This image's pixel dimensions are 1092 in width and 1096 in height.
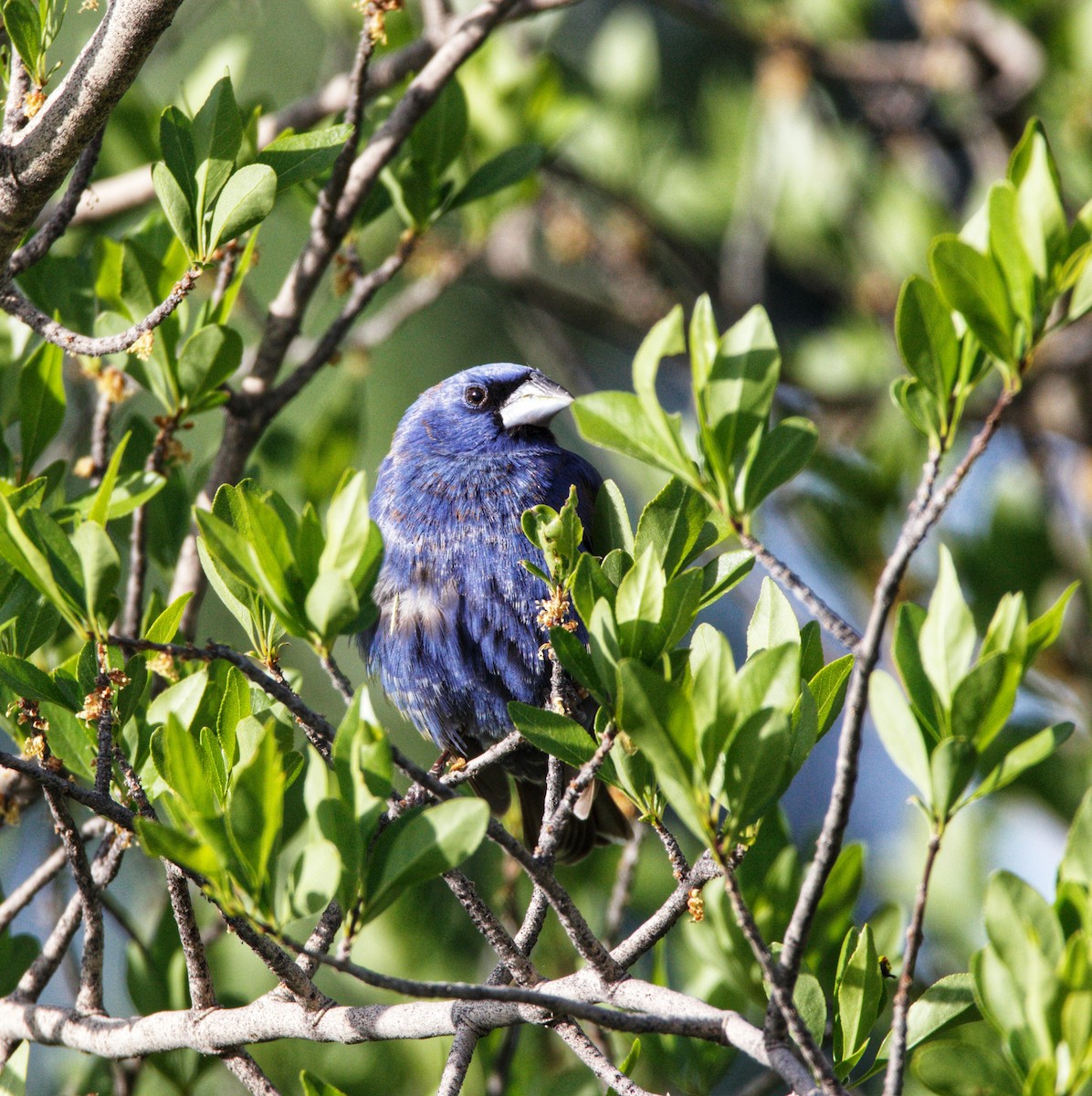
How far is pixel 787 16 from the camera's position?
171 inches

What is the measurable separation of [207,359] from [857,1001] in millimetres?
1371

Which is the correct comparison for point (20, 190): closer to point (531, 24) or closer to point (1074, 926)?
point (1074, 926)

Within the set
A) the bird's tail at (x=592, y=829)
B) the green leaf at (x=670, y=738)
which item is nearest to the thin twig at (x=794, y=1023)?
the green leaf at (x=670, y=738)

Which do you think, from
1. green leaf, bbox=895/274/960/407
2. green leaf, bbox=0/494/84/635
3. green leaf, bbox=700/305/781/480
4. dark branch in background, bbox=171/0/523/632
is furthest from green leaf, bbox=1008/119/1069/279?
dark branch in background, bbox=171/0/523/632

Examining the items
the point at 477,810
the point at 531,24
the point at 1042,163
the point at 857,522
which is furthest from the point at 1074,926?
the point at 531,24

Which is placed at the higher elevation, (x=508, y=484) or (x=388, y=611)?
(x=508, y=484)

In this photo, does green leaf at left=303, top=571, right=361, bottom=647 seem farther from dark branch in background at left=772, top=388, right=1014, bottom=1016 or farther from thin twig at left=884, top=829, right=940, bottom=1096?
thin twig at left=884, top=829, right=940, bottom=1096

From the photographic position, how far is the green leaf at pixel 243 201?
65.7 inches

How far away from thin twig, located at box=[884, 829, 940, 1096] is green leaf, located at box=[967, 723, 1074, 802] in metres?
0.09

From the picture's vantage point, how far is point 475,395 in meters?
3.36

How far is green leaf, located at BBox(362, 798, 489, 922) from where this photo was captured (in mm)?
1320

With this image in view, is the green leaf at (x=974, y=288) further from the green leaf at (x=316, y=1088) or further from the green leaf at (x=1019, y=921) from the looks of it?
the green leaf at (x=316, y=1088)

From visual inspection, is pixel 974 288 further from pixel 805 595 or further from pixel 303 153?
pixel 303 153

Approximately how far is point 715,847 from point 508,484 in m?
1.71
